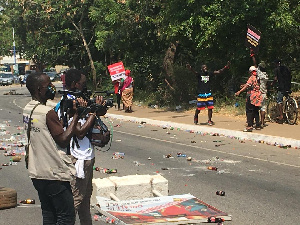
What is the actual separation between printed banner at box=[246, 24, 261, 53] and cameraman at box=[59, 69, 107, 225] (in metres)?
13.1

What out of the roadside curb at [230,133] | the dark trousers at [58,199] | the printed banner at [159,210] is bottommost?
the printed banner at [159,210]

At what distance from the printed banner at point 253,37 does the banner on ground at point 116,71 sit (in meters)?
8.96

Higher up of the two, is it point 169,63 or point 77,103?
point 169,63

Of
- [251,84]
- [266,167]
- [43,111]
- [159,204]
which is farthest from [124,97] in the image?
[43,111]

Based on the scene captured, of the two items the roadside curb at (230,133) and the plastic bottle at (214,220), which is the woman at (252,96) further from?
the plastic bottle at (214,220)

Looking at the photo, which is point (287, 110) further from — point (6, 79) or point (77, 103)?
point (6, 79)

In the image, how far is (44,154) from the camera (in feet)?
18.1

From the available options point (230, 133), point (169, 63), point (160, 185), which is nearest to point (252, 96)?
point (230, 133)

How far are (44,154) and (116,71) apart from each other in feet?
70.0

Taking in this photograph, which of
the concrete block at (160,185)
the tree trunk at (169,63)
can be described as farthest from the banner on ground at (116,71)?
the concrete block at (160,185)

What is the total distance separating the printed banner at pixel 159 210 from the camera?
7535 mm

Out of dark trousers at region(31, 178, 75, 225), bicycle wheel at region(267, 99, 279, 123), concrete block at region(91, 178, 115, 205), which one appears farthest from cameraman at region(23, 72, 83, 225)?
bicycle wheel at region(267, 99, 279, 123)

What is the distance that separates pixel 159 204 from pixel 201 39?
14.5 m

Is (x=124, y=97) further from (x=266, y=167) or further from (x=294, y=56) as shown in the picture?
(x=266, y=167)
